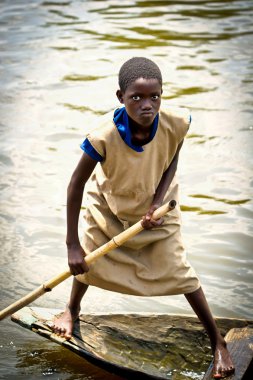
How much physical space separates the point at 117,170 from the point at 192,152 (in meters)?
3.24

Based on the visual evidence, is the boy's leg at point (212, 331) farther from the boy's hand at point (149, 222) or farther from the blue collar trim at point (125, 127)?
the blue collar trim at point (125, 127)

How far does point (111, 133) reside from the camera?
3105mm

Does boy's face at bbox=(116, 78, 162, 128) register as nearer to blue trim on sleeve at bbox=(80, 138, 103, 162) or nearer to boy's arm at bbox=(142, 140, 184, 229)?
blue trim on sleeve at bbox=(80, 138, 103, 162)

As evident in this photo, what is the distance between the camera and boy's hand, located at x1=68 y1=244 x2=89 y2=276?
130 inches

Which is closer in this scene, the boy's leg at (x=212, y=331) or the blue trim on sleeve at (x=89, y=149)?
the blue trim on sleeve at (x=89, y=149)

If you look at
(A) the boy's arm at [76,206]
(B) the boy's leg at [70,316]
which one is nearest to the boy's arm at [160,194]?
(A) the boy's arm at [76,206]

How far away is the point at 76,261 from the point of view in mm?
3299

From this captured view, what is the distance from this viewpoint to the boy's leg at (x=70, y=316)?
3.54 m

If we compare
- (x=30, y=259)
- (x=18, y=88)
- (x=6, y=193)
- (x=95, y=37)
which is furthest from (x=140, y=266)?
(x=95, y=37)

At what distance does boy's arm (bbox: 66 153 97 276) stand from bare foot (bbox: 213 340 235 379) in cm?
70

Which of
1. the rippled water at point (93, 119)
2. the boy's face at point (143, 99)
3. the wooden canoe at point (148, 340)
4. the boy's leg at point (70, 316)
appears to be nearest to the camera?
the boy's face at point (143, 99)

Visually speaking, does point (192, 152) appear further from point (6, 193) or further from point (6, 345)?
point (6, 345)

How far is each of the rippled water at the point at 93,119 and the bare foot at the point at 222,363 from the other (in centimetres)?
63

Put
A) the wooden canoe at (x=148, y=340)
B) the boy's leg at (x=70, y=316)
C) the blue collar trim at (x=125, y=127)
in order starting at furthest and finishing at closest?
the boy's leg at (x=70, y=316)
the wooden canoe at (x=148, y=340)
the blue collar trim at (x=125, y=127)
